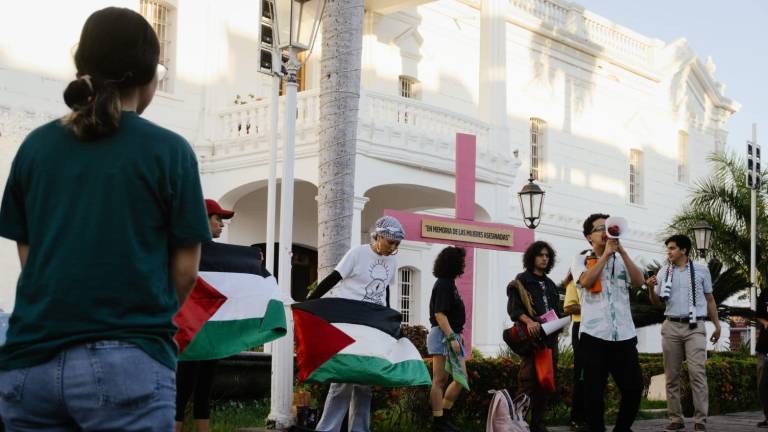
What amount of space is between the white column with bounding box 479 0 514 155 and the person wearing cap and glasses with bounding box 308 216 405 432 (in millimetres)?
12437

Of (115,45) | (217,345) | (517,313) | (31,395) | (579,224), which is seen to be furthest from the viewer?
(579,224)

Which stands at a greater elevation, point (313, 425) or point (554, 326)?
point (554, 326)

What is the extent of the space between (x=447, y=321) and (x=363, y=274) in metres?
1.35

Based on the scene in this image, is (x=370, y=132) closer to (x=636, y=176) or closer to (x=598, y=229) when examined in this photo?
(x=598, y=229)

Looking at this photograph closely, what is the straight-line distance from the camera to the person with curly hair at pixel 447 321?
367 inches

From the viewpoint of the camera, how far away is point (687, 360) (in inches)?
412

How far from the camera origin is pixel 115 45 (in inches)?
113

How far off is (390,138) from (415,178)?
943 mm

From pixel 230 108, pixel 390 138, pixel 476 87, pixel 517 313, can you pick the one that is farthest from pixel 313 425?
pixel 476 87

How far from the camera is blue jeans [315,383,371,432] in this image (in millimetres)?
8008

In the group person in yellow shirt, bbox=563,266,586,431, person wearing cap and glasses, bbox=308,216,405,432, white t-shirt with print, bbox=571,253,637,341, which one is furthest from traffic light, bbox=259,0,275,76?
white t-shirt with print, bbox=571,253,637,341

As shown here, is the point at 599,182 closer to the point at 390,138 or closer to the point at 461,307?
the point at 390,138

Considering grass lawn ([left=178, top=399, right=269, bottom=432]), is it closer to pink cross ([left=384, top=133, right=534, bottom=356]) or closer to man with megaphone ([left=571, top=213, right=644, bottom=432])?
man with megaphone ([left=571, top=213, right=644, bottom=432])

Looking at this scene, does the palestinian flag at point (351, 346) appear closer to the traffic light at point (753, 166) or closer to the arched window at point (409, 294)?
the arched window at point (409, 294)
